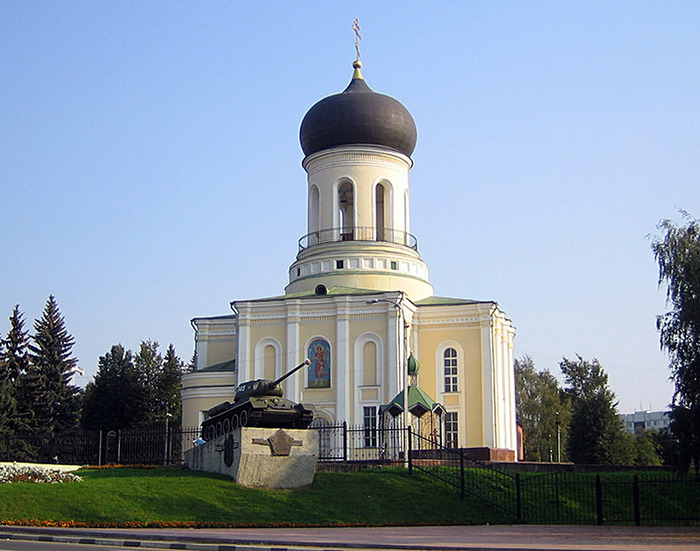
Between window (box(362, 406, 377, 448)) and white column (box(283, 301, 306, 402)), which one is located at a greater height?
white column (box(283, 301, 306, 402))

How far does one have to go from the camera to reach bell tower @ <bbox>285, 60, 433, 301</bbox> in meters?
36.7

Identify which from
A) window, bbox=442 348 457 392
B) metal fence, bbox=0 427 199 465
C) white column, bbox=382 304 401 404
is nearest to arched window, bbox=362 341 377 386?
white column, bbox=382 304 401 404

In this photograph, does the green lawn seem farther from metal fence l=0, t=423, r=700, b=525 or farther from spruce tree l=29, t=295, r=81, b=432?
spruce tree l=29, t=295, r=81, b=432

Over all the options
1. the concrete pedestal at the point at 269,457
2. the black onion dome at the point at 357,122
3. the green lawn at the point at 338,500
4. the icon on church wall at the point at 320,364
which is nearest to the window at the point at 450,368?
the icon on church wall at the point at 320,364

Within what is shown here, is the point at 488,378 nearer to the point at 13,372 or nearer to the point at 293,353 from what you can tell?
the point at 293,353

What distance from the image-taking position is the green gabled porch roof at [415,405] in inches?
1182

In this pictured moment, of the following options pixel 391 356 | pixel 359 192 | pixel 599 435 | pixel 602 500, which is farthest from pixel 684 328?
pixel 599 435

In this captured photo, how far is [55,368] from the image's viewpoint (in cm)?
4284

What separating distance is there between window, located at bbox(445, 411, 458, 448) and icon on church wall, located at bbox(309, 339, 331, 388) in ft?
15.3

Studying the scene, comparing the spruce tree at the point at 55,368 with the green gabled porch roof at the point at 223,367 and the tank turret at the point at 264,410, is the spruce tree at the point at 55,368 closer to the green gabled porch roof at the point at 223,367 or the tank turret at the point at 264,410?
the green gabled porch roof at the point at 223,367

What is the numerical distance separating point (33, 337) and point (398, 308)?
63.7 ft

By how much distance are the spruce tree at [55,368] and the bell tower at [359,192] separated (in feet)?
41.8

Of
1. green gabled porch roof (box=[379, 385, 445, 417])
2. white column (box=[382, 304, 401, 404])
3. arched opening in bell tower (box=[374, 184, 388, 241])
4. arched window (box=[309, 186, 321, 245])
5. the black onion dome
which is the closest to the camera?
green gabled porch roof (box=[379, 385, 445, 417])

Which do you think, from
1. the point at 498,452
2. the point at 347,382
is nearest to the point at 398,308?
the point at 347,382
